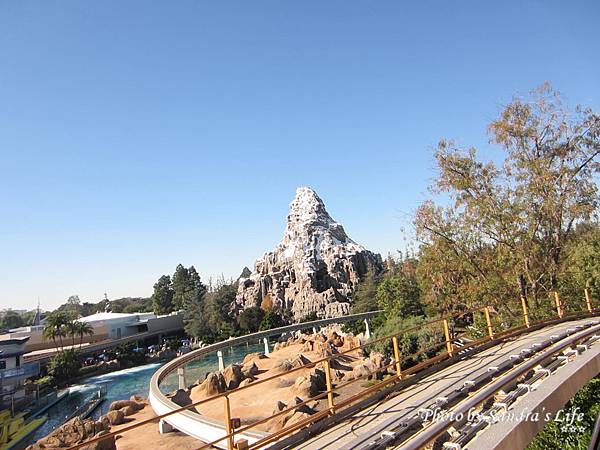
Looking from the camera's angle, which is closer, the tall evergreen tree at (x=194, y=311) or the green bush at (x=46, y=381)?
the green bush at (x=46, y=381)

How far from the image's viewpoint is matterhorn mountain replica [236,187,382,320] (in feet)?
239

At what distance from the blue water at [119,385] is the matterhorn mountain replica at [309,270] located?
1535 centimetres

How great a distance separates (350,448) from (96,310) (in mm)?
161876

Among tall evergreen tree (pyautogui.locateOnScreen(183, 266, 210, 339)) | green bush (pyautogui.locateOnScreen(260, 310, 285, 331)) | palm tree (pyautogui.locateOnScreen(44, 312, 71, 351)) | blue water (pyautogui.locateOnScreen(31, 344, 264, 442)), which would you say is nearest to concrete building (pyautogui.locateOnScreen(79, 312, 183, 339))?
tall evergreen tree (pyautogui.locateOnScreen(183, 266, 210, 339))

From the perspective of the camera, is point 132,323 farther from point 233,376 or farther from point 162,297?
point 233,376

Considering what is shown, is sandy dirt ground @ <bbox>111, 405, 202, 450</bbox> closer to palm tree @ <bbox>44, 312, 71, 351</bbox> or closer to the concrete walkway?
the concrete walkway

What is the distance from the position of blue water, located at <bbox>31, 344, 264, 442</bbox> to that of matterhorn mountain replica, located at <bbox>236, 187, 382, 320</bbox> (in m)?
15.4

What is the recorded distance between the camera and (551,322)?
1455 centimetres

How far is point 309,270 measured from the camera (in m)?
75.5

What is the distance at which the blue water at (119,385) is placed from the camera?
34.8 metres

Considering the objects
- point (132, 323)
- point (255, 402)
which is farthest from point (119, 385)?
point (132, 323)

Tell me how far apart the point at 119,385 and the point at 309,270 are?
39.3 metres

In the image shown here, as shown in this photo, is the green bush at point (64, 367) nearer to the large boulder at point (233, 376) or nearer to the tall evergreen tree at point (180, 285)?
the large boulder at point (233, 376)

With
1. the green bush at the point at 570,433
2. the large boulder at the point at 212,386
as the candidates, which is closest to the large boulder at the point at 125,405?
the large boulder at the point at 212,386
